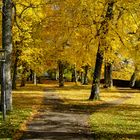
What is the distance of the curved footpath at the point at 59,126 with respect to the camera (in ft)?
49.4

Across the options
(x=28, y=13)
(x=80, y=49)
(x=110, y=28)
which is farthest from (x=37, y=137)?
(x=28, y=13)

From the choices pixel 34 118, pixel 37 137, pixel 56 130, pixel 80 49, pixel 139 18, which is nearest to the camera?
pixel 37 137

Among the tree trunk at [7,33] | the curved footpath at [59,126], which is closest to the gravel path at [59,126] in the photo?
the curved footpath at [59,126]

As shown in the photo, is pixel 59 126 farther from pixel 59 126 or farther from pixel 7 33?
pixel 7 33

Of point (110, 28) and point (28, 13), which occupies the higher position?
point (28, 13)

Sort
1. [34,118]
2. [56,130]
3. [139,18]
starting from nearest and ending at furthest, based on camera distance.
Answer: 1. [56,130]
2. [34,118]
3. [139,18]

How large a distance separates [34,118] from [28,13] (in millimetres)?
21859

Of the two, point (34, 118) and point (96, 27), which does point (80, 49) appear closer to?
point (96, 27)

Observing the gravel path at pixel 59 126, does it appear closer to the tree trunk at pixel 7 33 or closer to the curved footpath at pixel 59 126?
the curved footpath at pixel 59 126

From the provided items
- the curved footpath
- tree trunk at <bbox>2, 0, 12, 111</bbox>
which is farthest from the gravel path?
tree trunk at <bbox>2, 0, 12, 111</bbox>

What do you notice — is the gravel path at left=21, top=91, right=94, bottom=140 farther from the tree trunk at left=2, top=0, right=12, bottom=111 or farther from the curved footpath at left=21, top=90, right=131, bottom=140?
the tree trunk at left=2, top=0, right=12, bottom=111

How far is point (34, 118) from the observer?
789 inches

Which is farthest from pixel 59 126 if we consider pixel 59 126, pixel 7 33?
pixel 7 33

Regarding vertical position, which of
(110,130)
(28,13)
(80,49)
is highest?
(28,13)
